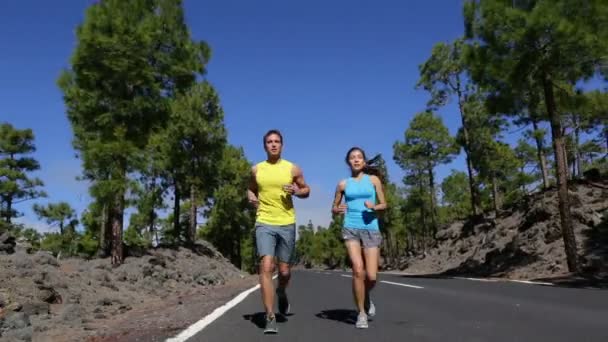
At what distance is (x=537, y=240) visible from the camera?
20031mm

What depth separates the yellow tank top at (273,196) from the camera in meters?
5.84

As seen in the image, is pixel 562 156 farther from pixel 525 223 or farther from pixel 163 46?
pixel 163 46

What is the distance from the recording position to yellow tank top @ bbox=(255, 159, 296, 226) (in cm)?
584

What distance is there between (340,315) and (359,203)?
1.79m

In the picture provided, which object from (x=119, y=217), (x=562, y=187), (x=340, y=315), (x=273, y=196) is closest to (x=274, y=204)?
(x=273, y=196)

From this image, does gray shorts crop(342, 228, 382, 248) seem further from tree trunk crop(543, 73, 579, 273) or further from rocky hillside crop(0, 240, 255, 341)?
tree trunk crop(543, 73, 579, 273)

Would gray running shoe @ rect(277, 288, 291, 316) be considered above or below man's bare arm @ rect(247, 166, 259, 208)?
below

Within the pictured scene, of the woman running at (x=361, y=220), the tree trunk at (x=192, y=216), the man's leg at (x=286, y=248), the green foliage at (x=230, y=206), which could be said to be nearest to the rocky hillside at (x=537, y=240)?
the woman running at (x=361, y=220)

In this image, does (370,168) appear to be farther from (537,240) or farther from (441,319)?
(537,240)

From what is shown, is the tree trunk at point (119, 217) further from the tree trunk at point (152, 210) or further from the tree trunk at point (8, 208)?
the tree trunk at point (8, 208)

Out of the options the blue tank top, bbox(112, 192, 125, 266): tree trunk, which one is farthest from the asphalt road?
bbox(112, 192, 125, 266): tree trunk

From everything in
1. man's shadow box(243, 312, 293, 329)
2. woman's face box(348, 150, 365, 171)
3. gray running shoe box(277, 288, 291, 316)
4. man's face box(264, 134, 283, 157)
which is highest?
man's face box(264, 134, 283, 157)

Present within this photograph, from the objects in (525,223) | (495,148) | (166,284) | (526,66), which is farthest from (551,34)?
(495,148)

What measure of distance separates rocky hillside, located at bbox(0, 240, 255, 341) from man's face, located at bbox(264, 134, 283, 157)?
2.19 m
